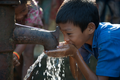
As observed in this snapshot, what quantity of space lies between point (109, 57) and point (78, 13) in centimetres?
54

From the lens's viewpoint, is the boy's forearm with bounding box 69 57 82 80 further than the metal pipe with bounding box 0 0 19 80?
Yes

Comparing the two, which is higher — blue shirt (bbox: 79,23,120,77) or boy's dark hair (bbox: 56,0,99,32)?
boy's dark hair (bbox: 56,0,99,32)

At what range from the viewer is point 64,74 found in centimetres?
314

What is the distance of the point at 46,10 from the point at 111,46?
16.2 ft

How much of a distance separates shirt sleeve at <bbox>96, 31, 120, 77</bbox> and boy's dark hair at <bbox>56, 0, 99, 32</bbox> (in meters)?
0.26

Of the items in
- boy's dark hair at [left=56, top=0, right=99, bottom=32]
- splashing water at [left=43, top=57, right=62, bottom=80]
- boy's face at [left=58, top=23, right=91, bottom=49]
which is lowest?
splashing water at [left=43, top=57, right=62, bottom=80]

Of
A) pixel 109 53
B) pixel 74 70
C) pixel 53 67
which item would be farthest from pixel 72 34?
pixel 53 67

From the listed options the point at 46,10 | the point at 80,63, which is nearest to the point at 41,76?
the point at 80,63

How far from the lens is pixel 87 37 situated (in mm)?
1845

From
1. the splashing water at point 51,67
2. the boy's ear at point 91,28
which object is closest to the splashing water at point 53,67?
the splashing water at point 51,67

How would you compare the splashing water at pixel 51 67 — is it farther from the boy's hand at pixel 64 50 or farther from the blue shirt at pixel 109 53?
the blue shirt at pixel 109 53

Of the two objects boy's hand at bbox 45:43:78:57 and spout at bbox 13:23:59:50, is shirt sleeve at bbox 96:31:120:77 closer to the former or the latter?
boy's hand at bbox 45:43:78:57

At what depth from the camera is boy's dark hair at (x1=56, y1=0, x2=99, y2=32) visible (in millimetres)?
1739

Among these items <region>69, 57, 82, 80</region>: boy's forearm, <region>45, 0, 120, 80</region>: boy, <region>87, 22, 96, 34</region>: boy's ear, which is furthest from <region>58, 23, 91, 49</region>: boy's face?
<region>69, 57, 82, 80</region>: boy's forearm
